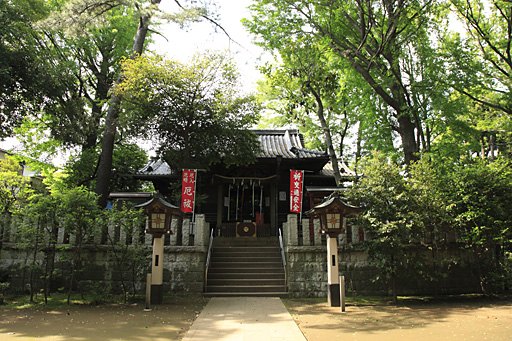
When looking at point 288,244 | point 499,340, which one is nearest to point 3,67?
point 288,244

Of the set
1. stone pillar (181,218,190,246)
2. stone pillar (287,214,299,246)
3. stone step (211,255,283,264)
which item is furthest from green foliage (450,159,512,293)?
stone pillar (181,218,190,246)

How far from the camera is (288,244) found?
987cm

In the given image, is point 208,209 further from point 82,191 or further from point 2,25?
point 2,25

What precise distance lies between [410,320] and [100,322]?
6373 mm

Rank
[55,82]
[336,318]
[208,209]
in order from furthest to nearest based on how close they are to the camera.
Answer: [208,209] < [55,82] < [336,318]

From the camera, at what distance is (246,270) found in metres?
10.7

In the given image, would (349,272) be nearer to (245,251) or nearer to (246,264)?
(246,264)

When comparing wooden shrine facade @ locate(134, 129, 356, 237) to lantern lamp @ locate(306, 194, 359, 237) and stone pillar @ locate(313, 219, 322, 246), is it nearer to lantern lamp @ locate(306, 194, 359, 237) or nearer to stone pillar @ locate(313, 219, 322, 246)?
stone pillar @ locate(313, 219, 322, 246)

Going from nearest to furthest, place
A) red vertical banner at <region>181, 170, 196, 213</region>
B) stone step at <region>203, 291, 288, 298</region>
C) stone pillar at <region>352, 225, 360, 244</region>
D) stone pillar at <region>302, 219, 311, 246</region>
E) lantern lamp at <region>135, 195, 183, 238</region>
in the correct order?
lantern lamp at <region>135, 195, 183, 238</region> < stone step at <region>203, 291, 288, 298</region> < stone pillar at <region>352, 225, 360, 244</region> < stone pillar at <region>302, 219, 311, 246</region> < red vertical banner at <region>181, 170, 196, 213</region>

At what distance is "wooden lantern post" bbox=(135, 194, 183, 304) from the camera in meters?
8.27

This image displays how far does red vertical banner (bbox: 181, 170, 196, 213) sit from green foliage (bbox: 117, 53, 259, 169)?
41cm

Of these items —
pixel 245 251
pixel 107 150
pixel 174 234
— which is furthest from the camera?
pixel 107 150

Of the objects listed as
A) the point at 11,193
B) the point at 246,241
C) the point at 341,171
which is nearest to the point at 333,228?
the point at 246,241

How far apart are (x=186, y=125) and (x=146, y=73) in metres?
2.27
